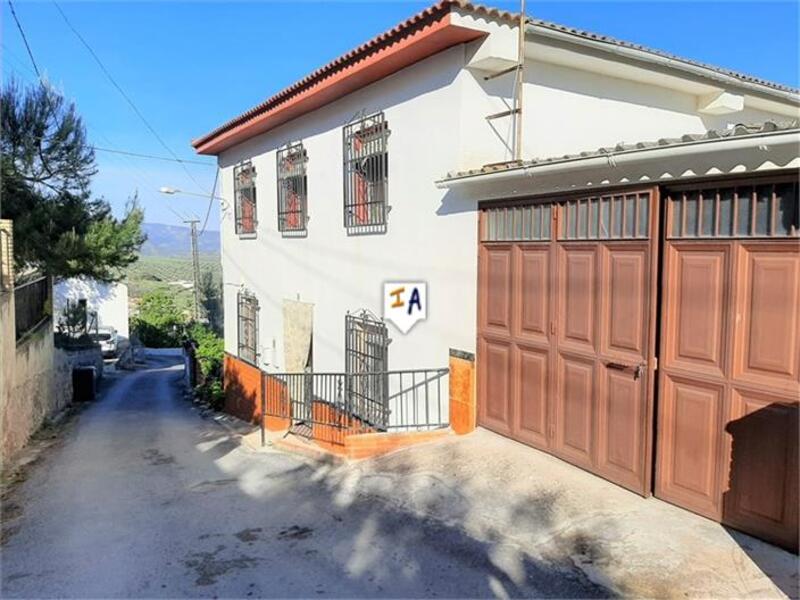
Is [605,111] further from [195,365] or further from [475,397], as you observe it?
[195,365]

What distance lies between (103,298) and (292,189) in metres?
30.7

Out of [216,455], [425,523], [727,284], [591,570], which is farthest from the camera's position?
[216,455]

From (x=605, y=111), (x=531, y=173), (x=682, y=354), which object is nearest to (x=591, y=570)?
(x=682, y=354)

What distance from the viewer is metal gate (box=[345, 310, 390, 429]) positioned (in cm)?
880

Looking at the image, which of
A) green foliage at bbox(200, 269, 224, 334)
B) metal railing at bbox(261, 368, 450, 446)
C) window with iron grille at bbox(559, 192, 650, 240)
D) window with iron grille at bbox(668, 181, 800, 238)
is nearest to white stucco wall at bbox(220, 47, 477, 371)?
metal railing at bbox(261, 368, 450, 446)

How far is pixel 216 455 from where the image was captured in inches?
363

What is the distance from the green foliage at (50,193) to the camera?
17203mm

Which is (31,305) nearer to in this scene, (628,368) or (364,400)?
(364,400)

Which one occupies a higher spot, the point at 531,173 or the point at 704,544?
the point at 531,173

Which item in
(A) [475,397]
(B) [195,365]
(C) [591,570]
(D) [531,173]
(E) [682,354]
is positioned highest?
(D) [531,173]

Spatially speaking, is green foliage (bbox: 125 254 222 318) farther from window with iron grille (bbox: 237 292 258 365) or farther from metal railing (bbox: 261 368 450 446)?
metal railing (bbox: 261 368 450 446)

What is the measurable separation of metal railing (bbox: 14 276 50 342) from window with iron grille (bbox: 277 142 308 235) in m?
5.19

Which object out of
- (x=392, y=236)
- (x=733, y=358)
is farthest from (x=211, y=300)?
(x=733, y=358)

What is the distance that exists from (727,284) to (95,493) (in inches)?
274
